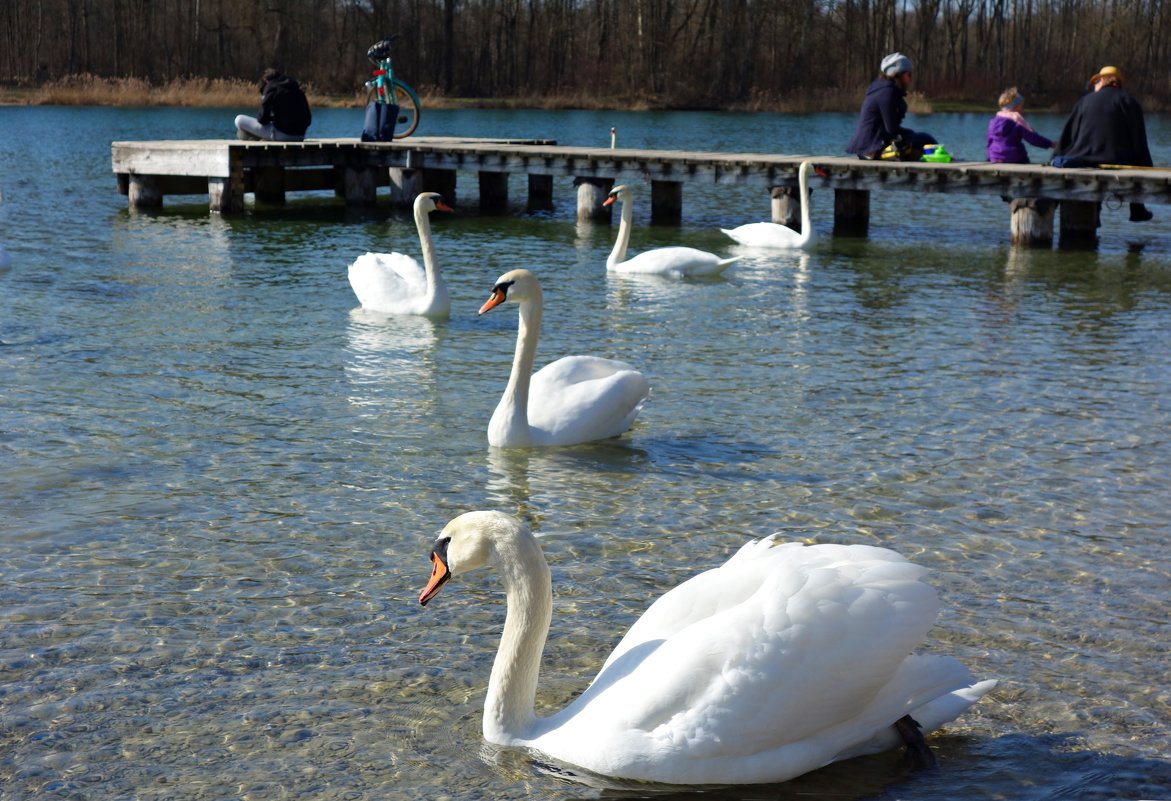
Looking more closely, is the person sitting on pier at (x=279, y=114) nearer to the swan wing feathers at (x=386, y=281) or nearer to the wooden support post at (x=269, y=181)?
the wooden support post at (x=269, y=181)

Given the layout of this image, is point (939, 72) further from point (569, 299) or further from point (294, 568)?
point (294, 568)

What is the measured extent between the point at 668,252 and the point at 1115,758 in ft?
34.3

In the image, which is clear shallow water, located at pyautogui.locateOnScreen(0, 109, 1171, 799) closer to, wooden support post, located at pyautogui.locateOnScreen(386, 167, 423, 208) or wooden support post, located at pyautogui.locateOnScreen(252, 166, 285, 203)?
wooden support post, located at pyautogui.locateOnScreen(252, 166, 285, 203)

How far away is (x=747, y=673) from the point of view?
147 inches

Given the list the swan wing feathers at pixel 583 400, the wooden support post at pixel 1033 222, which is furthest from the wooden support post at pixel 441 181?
the swan wing feathers at pixel 583 400

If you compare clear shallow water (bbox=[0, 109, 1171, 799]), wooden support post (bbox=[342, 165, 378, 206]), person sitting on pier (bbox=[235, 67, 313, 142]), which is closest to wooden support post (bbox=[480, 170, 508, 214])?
wooden support post (bbox=[342, 165, 378, 206])

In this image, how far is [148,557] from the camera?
5.78m

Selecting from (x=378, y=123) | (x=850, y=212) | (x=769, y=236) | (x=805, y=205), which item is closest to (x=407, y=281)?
(x=769, y=236)

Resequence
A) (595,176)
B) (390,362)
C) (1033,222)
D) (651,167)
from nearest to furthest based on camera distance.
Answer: (390,362) → (1033,222) → (651,167) → (595,176)

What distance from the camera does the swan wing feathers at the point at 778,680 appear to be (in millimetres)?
3764

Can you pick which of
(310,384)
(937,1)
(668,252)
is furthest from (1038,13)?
(310,384)

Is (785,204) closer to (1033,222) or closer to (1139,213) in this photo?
(1033,222)

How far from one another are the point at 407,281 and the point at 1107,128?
30.1 feet

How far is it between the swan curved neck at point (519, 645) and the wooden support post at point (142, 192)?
17.0 m
